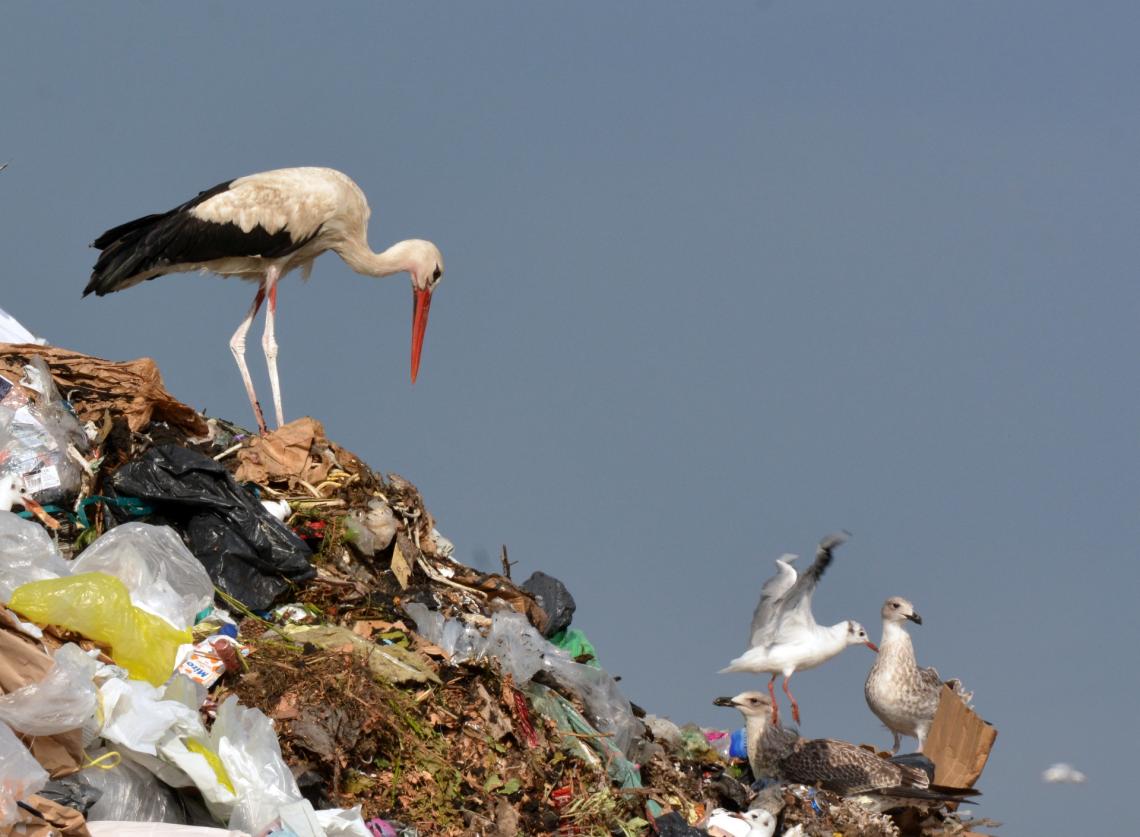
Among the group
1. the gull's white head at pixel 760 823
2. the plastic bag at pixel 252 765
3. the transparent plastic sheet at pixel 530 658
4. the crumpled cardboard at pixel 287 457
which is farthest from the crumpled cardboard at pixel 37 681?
the gull's white head at pixel 760 823

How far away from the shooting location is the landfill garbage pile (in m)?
4.61

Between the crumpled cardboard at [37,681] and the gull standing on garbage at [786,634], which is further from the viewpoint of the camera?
the gull standing on garbage at [786,634]

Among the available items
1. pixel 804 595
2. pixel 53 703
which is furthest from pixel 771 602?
pixel 53 703

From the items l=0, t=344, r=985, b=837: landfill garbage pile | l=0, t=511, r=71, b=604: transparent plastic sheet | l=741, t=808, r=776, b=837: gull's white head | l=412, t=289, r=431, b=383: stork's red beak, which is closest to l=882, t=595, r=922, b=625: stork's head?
l=0, t=344, r=985, b=837: landfill garbage pile

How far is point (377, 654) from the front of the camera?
5812 mm

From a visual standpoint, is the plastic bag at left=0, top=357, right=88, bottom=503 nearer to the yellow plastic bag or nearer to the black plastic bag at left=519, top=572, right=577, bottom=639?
the yellow plastic bag

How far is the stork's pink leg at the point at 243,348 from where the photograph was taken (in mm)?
8906

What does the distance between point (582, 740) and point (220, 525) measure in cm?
173

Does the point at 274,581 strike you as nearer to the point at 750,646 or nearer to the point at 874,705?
the point at 750,646

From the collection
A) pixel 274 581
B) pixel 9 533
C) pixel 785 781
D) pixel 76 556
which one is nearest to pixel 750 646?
pixel 785 781

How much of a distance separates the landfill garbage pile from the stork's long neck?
221cm

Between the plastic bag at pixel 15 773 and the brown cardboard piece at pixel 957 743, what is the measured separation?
4618 millimetres

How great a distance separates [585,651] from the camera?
766cm

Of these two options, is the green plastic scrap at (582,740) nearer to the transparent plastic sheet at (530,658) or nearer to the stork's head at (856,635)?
the transparent plastic sheet at (530,658)
